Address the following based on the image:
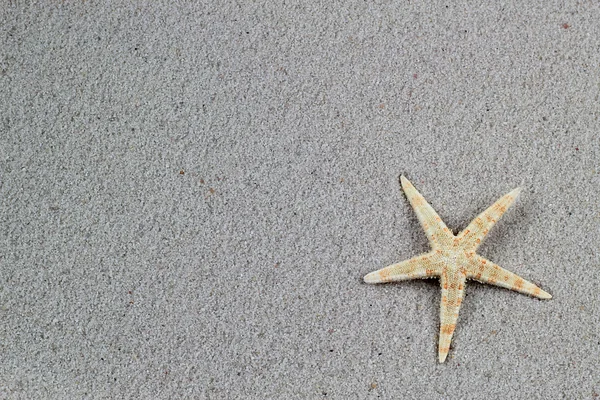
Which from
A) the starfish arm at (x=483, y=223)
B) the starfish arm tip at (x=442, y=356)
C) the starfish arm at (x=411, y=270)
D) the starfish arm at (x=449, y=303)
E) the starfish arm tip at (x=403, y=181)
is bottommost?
the starfish arm tip at (x=442, y=356)

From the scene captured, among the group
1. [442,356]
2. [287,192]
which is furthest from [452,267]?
[287,192]

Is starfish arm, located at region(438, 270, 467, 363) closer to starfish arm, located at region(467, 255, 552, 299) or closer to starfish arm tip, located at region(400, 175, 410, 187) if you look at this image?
starfish arm, located at region(467, 255, 552, 299)

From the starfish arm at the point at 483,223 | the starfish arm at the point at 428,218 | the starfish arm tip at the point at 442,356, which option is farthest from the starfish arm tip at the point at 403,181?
the starfish arm tip at the point at 442,356

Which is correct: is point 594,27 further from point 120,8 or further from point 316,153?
point 120,8

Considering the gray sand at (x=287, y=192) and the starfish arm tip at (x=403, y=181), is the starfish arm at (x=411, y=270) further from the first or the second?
the starfish arm tip at (x=403, y=181)

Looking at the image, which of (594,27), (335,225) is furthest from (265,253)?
(594,27)
